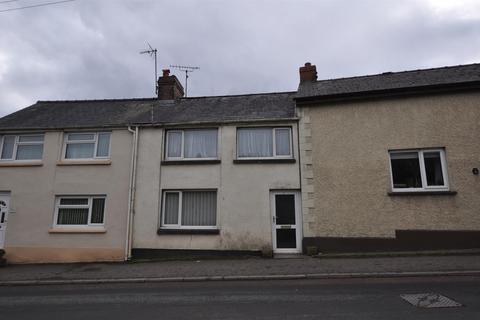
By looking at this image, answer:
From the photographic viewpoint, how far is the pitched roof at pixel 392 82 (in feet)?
35.6

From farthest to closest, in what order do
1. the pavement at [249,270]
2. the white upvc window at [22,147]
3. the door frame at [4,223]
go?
the white upvc window at [22,147], the door frame at [4,223], the pavement at [249,270]

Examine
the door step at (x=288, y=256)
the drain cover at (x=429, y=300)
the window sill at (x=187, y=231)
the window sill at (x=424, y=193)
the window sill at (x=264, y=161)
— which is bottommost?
the drain cover at (x=429, y=300)

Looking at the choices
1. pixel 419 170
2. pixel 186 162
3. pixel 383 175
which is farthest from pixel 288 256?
pixel 419 170

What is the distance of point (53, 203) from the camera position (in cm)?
1206

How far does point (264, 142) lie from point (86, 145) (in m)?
6.66

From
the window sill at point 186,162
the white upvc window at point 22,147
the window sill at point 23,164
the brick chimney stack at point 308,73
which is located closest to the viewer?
the window sill at point 186,162

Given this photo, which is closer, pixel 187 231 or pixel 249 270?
pixel 249 270

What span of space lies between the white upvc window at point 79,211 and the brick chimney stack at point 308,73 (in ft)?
29.7

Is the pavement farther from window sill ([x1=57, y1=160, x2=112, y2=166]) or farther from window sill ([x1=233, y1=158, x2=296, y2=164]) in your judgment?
window sill ([x1=57, y1=160, x2=112, y2=166])

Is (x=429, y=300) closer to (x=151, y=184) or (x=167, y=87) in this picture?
(x=151, y=184)

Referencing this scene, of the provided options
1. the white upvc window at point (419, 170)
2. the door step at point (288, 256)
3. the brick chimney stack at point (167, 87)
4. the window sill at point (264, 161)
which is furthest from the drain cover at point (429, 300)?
the brick chimney stack at point (167, 87)

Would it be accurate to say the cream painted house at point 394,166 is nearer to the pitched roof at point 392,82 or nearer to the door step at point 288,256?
the pitched roof at point 392,82

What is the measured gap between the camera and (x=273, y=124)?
12.0m

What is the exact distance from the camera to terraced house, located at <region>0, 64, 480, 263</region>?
34.0ft
